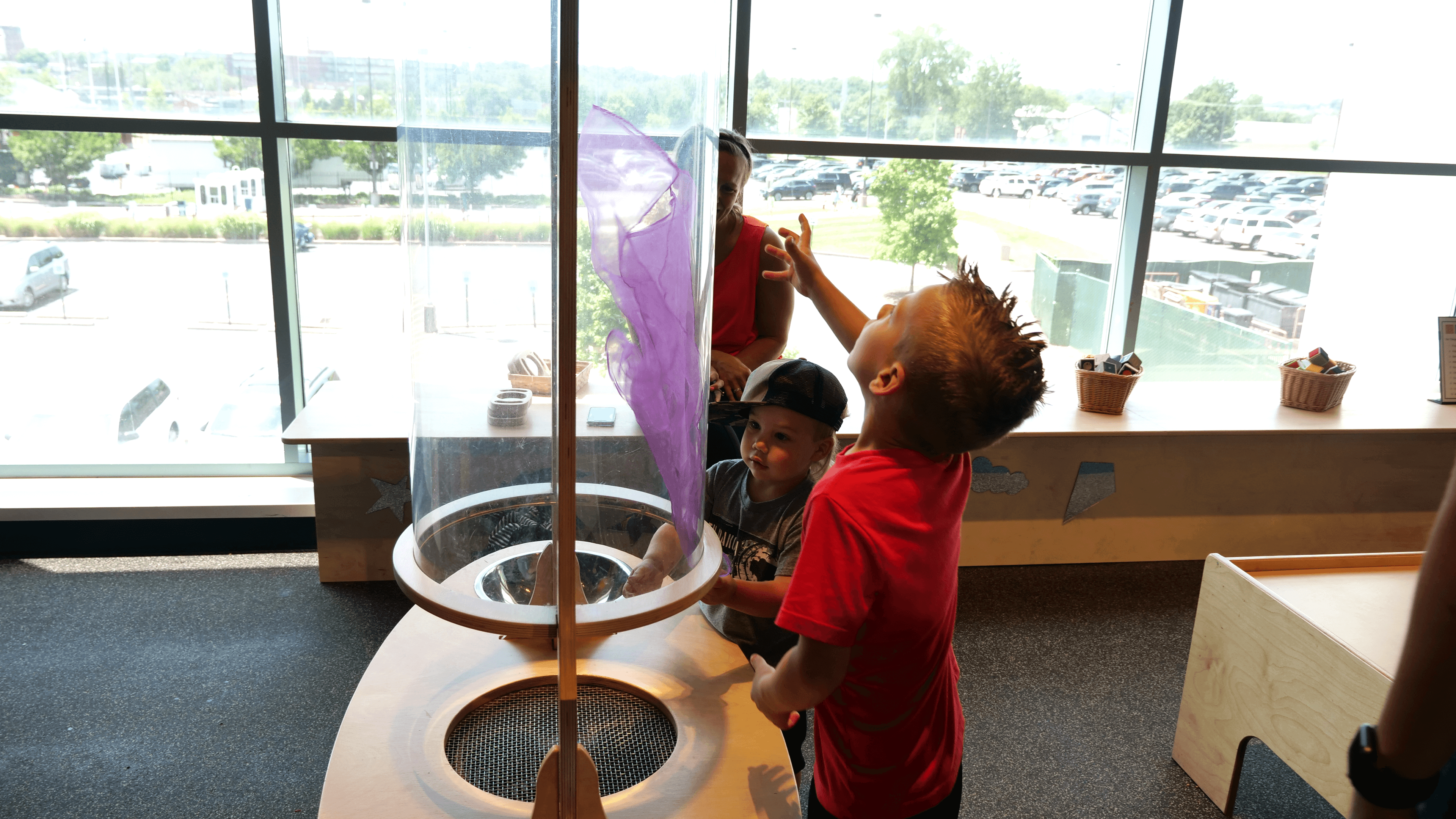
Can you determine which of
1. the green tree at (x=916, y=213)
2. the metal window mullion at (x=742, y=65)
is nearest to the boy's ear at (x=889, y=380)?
the metal window mullion at (x=742, y=65)

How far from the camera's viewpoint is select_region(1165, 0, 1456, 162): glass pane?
3117mm

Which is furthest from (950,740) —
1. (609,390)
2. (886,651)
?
(609,390)

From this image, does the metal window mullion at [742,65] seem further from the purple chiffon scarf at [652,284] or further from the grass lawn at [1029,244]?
the purple chiffon scarf at [652,284]

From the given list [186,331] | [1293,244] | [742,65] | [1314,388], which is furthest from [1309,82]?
[186,331]

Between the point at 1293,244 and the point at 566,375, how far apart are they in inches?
141

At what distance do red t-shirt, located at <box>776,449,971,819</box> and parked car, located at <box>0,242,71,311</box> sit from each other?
2879 millimetres

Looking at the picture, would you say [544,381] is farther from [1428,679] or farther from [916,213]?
[916,213]

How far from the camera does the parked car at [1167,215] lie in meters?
3.25

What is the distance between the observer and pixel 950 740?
988 mm

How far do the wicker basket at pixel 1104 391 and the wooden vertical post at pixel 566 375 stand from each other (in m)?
2.47

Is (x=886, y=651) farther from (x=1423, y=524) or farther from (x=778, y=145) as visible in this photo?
(x=1423, y=524)

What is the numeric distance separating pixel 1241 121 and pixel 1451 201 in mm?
1033

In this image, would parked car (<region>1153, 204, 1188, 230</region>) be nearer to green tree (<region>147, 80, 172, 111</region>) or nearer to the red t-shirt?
the red t-shirt

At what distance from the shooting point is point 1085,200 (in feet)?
10.6
